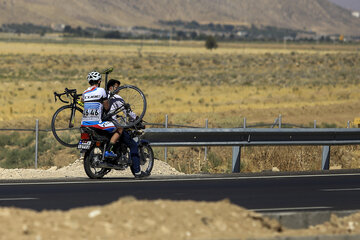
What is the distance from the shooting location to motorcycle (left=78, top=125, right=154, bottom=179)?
1477cm

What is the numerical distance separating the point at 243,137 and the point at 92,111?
481 centimetres

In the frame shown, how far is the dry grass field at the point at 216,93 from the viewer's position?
22062 mm

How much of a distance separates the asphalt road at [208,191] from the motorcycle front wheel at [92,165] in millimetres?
231

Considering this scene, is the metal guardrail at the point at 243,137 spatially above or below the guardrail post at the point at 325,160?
above

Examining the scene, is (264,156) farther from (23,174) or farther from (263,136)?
(23,174)

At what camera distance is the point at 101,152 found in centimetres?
1509

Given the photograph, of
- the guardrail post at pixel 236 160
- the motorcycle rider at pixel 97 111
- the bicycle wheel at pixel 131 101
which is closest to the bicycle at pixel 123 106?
the bicycle wheel at pixel 131 101

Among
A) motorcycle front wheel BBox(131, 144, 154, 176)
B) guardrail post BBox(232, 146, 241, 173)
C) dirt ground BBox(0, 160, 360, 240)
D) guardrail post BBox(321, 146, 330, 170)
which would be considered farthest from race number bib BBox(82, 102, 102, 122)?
guardrail post BBox(321, 146, 330, 170)

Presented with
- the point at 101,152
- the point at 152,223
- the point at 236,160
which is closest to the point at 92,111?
the point at 101,152

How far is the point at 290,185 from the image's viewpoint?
49.9 ft

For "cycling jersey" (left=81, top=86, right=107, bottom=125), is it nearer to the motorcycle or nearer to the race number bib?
the race number bib

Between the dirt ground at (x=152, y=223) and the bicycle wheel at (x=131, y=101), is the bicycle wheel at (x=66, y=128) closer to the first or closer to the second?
the bicycle wheel at (x=131, y=101)

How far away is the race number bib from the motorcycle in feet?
0.68

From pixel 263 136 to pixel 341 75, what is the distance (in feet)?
174
